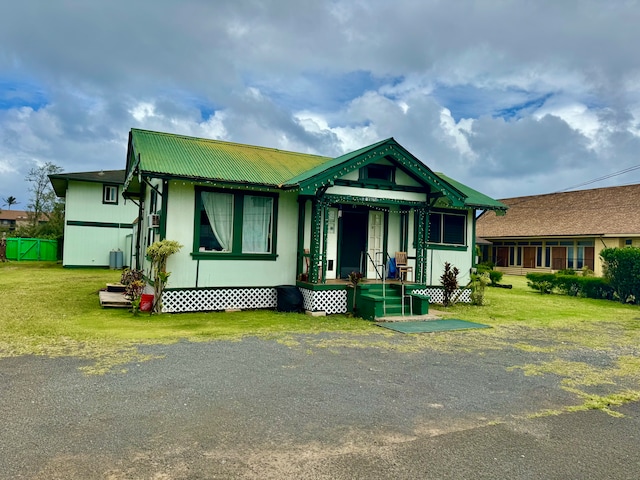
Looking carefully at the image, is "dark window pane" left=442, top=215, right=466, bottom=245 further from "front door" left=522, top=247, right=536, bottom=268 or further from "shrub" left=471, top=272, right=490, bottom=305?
"front door" left=522, top=247, right=536, bottom=268

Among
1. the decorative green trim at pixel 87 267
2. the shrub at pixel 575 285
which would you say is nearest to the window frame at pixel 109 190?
the decorative green trim at pixel 87 267

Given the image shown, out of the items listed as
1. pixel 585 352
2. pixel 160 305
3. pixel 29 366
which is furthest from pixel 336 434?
pixel 160 305

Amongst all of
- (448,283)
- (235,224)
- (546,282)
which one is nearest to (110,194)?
(235,224)

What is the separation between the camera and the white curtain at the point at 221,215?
11.6 m

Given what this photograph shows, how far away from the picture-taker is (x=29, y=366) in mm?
6188

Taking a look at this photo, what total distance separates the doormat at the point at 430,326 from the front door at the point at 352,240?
10.5 feet

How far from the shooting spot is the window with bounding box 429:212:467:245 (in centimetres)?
1475

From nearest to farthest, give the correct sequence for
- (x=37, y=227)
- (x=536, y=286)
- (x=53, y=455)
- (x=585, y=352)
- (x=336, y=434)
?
(x=53, y=455), (x=336, y=434), (x=585, y=352), (x=536, y=286), (x=37, y=227)

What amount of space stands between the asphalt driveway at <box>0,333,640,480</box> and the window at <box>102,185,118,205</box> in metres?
20.6

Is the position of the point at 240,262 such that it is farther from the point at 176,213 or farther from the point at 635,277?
the point at 635,277

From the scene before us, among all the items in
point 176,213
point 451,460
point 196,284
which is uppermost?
point 176,213

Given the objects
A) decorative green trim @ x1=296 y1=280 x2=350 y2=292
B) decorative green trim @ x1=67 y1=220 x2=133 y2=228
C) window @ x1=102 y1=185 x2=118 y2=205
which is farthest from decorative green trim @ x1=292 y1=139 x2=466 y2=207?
window @ x1=102 y1=185 x2=118 y2=205

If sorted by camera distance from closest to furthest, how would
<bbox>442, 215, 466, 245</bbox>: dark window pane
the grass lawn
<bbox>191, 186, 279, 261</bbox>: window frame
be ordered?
the grass lawn → <bbox>191, 186, 279, 261</bbox>: window frame → <bbox>442, 215, 466, 245</bbox>: dark window pane

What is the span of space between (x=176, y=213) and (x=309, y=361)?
593 centimetres
